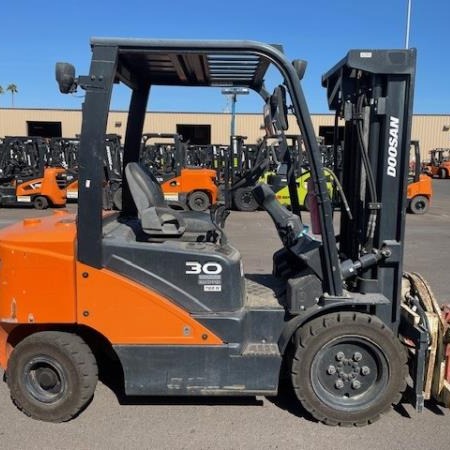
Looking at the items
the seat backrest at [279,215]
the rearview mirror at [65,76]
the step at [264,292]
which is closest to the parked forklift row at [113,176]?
the step at [264,292]

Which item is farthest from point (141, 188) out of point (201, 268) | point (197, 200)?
point (197, 200)

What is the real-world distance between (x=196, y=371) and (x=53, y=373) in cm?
105

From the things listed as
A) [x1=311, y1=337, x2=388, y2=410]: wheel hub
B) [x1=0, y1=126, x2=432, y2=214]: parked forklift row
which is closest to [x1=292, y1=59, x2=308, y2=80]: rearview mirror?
[x1=311, y1=337, x2=388, y2=410]: wheel hub

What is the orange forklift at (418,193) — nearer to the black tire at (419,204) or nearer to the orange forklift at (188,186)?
the black tire at (419,204)

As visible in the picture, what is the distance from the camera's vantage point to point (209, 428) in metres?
3.45

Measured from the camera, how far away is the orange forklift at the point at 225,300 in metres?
3.33

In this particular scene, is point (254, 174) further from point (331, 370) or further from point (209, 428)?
point (209, 428)

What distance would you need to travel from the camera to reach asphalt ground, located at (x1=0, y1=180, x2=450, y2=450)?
3275 millimetres

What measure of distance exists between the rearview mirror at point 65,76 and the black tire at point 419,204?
52.7ft

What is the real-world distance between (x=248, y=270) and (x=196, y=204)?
901 centimetres

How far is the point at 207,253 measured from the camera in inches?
134

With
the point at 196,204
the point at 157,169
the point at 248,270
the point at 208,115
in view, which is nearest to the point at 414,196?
the point at 196,204

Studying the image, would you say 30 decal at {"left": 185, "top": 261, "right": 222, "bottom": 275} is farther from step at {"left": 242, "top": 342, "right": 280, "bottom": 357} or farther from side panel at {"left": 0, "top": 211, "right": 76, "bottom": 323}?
side panel at {"left": 0, "top": 211, "right": 76, "bottom": 323}

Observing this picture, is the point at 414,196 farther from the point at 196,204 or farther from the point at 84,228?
the point at 84,228
